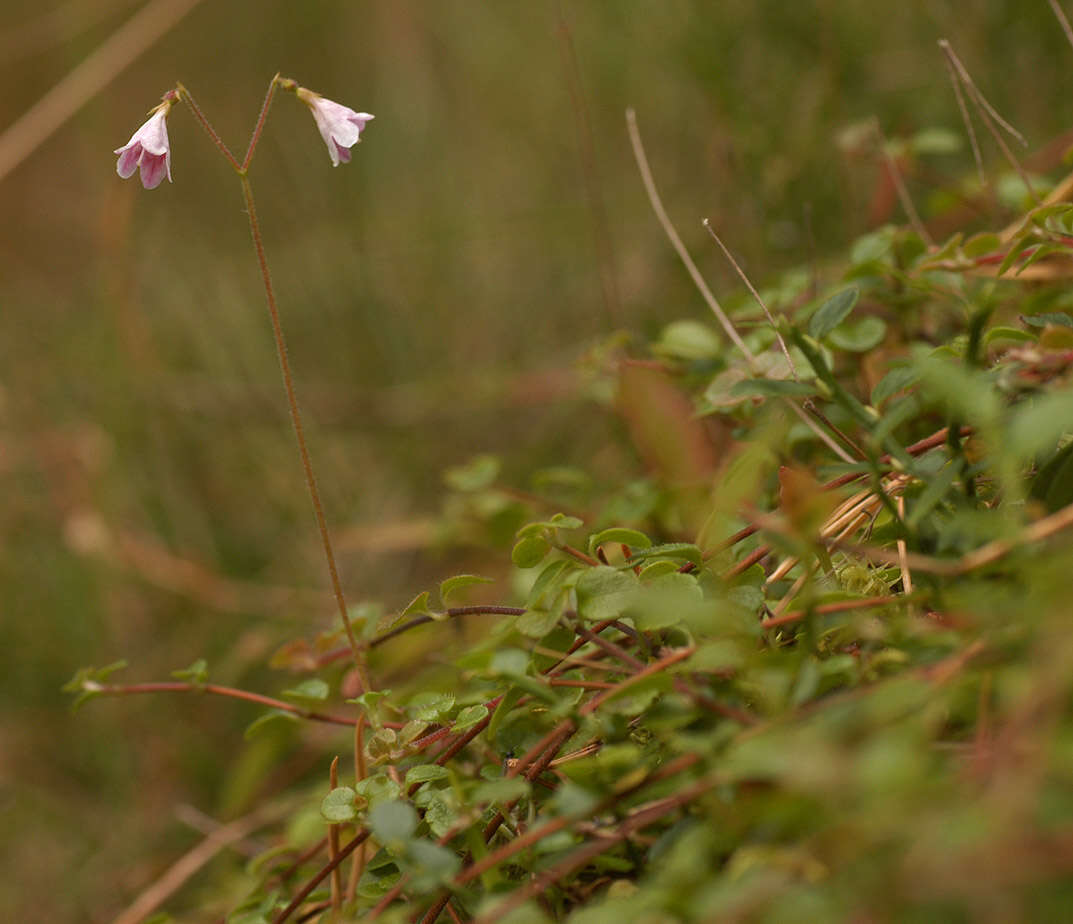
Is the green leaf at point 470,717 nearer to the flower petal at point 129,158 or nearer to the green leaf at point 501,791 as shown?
the green leaf at point 501,791

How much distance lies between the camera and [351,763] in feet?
3.10

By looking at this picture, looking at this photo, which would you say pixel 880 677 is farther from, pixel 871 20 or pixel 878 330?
pixel 871 20

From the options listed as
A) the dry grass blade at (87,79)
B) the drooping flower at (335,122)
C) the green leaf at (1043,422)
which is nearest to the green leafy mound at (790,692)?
the green leaf at (1043,422)

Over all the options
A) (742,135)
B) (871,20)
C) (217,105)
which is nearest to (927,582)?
(742,135)

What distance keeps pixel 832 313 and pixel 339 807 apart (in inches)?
13.3

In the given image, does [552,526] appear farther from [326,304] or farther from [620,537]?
[326,304]

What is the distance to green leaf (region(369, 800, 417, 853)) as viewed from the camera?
0.37 metres

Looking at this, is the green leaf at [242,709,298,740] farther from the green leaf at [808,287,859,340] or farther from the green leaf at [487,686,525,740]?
the green leaf at [808,287,859,340]

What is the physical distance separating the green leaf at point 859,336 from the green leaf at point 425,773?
1.17 feet

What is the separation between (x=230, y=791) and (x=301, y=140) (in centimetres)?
143

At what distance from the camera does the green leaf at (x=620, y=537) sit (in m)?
0.48

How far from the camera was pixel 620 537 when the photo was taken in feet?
1.61

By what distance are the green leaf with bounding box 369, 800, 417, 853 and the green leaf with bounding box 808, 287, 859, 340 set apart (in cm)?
29

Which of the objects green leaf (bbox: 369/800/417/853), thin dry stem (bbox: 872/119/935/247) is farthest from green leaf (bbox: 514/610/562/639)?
thin dry stem (bbox: 872/119/935/247)
